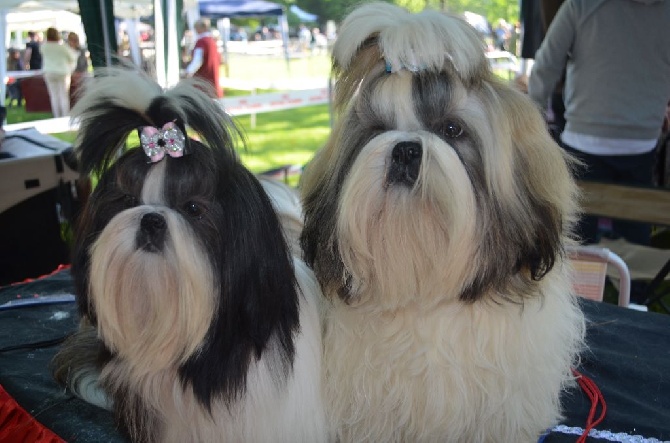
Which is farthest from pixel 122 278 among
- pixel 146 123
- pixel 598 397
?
pixel 598 397

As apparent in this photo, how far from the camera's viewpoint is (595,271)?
2771mm

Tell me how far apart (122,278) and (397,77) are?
77 centimetres

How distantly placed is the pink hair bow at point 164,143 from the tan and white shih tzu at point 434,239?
0.37 m

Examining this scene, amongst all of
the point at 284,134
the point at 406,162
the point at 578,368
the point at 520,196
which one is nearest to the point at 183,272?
the point at 406,162

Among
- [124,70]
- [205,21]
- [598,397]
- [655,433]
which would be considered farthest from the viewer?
[205,21]

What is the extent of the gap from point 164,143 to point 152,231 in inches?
8.0

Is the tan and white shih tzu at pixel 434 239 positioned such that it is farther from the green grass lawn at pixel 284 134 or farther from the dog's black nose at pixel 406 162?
→ the green grass lawn at pixel 284 134

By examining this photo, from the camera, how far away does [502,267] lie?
4.99ft

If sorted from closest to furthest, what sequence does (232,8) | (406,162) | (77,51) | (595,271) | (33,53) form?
1. (406,162)
2. (595,271)
3. (77,51)
4. (33,53)
5. (232,8)

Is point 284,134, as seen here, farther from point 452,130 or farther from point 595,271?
point 452,130

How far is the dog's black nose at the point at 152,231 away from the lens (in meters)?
1.44

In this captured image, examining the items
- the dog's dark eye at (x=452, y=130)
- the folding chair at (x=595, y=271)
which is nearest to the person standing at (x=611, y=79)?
the folding chair at (x=595, y=271)

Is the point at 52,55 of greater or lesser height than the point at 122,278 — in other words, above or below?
below

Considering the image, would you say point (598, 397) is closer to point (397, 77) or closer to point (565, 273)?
point (565, 273)
